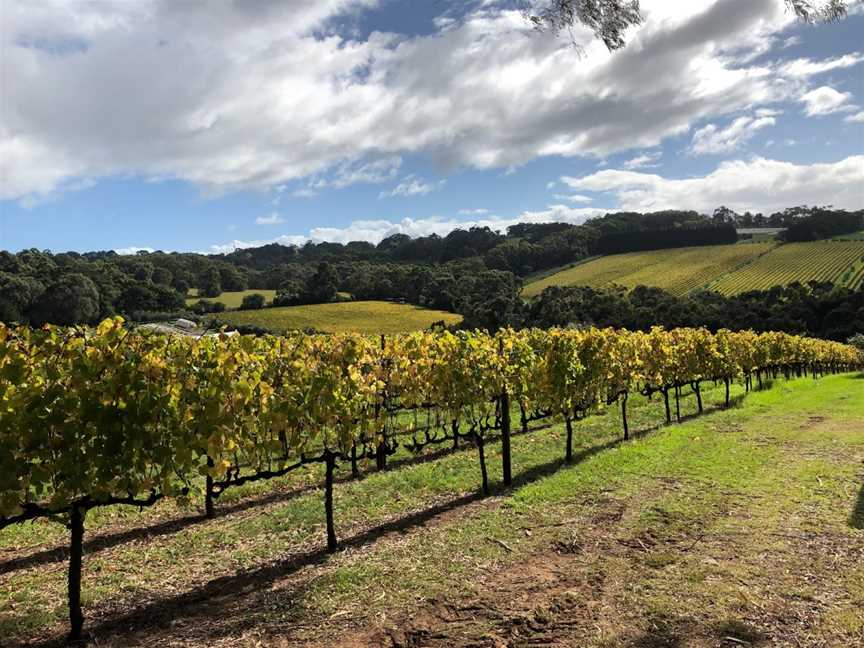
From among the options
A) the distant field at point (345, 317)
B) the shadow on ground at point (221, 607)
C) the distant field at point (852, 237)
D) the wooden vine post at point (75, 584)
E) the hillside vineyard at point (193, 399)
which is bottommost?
the shadow on ground at point (221, 607)

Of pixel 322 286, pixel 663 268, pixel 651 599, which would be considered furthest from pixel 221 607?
pixel 663 268

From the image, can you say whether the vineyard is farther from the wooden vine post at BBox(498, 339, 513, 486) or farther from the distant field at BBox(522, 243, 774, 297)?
the wooden vine post at BBox(498, 339, 513, 486)

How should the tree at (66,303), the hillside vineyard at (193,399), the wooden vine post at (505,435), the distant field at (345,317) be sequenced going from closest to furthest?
the hillside vineyard at (193,399), the wooden vine post at (505,435), the tree at (66,303), the distant field at (345,317)

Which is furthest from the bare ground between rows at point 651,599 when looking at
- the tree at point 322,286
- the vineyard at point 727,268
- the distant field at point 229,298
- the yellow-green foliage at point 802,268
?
the vineyard at point 727,268

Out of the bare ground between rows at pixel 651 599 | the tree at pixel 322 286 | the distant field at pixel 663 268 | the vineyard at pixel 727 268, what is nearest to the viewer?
the bare ground between rows at pixel 651 599

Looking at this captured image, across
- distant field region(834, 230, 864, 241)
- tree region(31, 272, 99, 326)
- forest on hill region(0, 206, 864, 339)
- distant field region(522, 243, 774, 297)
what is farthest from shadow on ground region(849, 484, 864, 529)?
distant field region(834, 230, 864, 241)

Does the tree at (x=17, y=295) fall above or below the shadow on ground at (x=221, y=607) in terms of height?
above

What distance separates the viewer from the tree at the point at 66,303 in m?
54.9

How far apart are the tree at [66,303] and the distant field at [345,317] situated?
15.0 m

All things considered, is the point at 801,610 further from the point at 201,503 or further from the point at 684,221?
the point at 684,221

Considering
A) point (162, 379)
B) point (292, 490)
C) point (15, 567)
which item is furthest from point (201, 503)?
point (162, 379)

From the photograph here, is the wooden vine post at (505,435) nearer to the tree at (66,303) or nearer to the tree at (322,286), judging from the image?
the tree at (66,303)

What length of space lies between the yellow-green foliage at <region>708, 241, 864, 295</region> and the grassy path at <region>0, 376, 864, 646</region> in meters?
86.1

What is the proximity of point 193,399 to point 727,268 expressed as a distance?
363ft
